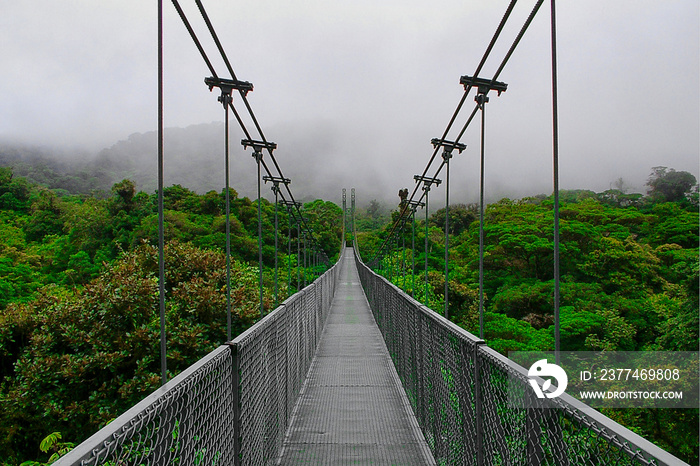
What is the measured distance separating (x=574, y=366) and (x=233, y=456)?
47.0 feet

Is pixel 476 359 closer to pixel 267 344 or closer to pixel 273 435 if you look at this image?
pixel 267 344

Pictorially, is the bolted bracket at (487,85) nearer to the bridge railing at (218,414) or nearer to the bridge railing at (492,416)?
the bridge railing at (492,416)

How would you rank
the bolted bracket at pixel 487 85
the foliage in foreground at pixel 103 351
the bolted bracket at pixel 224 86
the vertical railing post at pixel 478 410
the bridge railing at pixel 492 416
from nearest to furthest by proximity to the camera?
the bridge railing at pixel 492 416 < the vertical railing post at pixel 478 410 < the bolted bracket at pixel 224 86 < the bolted bracket at pixel 487 85 < the foliage in foreground at pixel 103 351

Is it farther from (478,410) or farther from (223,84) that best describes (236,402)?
(223,84)

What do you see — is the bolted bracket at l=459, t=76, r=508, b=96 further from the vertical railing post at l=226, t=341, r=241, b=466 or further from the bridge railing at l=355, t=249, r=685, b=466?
the vertical railing post at l=226, t=341, r=241, b=466

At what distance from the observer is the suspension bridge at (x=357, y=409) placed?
0.93 m

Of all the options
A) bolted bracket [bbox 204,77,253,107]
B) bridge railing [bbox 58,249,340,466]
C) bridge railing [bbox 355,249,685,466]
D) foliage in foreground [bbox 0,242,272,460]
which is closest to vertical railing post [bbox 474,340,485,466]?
bridge railing [bbox 355,249,685,466]

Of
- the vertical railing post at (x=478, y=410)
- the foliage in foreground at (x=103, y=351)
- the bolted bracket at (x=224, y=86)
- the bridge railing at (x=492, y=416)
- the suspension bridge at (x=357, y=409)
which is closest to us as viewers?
the bridge railing at (x=492, y=416)

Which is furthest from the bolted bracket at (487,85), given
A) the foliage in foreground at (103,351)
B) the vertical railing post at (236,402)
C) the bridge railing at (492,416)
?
the foliage in foreground at (103,351)

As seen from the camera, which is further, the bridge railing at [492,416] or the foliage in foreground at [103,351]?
the foliage in foreground at [103,351]

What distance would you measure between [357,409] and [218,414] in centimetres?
190

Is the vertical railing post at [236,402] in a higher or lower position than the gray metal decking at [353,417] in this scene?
higher

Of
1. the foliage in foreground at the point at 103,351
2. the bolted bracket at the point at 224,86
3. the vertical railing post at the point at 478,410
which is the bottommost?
the foliage in foreground at the point at 103,351

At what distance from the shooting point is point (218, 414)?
1404 millimetres
